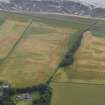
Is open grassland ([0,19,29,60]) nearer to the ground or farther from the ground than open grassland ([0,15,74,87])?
farther from the ground

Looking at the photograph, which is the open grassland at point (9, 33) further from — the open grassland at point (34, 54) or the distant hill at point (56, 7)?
the distant hill at point (56, 7)

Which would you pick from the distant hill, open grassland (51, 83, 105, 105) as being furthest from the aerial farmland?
the distant hill

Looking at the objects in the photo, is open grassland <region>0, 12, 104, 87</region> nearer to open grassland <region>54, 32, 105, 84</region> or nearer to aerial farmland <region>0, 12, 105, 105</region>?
aerial farmland <region>0, 12, 105, 105</region>

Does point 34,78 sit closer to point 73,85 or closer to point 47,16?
point 73,85

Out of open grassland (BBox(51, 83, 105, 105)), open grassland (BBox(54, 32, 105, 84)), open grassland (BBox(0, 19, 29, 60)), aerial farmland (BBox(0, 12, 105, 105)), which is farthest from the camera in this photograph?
open grassland (BBox(0, 19, 29, 60))

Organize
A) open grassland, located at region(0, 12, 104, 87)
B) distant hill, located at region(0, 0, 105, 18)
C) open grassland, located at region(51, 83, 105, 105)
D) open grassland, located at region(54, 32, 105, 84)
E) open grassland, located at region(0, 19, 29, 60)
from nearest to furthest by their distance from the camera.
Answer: open grassland, located at region(51, 83, 105, 105) < open grassland, located at region(54, 32, 105, 84) < open grassland, located at region(0, 12, 104, 87) < open grassland, located at region(0, 19, 29, 60) < distant hill, located at region(0, 0, 105, 18)

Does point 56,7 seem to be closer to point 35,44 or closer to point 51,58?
point 35,44
